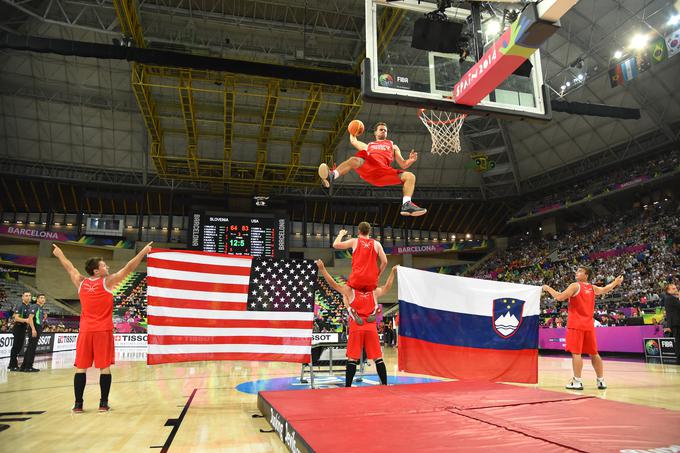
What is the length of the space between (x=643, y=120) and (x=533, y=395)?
78.5ft

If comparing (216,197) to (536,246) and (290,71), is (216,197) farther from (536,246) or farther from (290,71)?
(536,246)

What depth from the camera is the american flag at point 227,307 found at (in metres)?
5.27

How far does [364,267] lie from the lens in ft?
17.0

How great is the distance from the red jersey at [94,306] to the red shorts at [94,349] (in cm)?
7

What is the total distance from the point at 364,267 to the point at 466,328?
71.7 inches

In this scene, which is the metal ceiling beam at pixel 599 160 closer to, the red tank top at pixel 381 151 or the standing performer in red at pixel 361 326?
the red tank top at pixel 381 151

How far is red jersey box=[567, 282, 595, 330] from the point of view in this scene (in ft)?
21.2

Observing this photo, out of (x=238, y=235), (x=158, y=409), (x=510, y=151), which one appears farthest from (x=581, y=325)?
(x=510, y=151)

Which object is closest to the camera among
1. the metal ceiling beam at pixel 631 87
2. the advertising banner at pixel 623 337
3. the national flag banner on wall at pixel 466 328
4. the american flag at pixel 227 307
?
the american flag at pixel 227 307

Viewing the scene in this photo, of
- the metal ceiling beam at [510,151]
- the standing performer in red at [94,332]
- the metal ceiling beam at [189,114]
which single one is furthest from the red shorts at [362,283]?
the metal ceiling beam at [510,151]

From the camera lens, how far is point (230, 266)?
18.6ft

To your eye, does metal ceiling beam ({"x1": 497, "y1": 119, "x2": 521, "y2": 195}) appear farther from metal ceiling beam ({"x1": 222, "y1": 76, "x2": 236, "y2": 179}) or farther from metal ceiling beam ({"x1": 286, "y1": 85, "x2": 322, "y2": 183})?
metal ceiling beam ({"x1": 222, "y1": 76, "x2": 236, "y2": 179})

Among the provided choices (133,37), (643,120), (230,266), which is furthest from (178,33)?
(643,120)

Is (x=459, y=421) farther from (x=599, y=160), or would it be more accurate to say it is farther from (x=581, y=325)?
(x=599, y=160)
